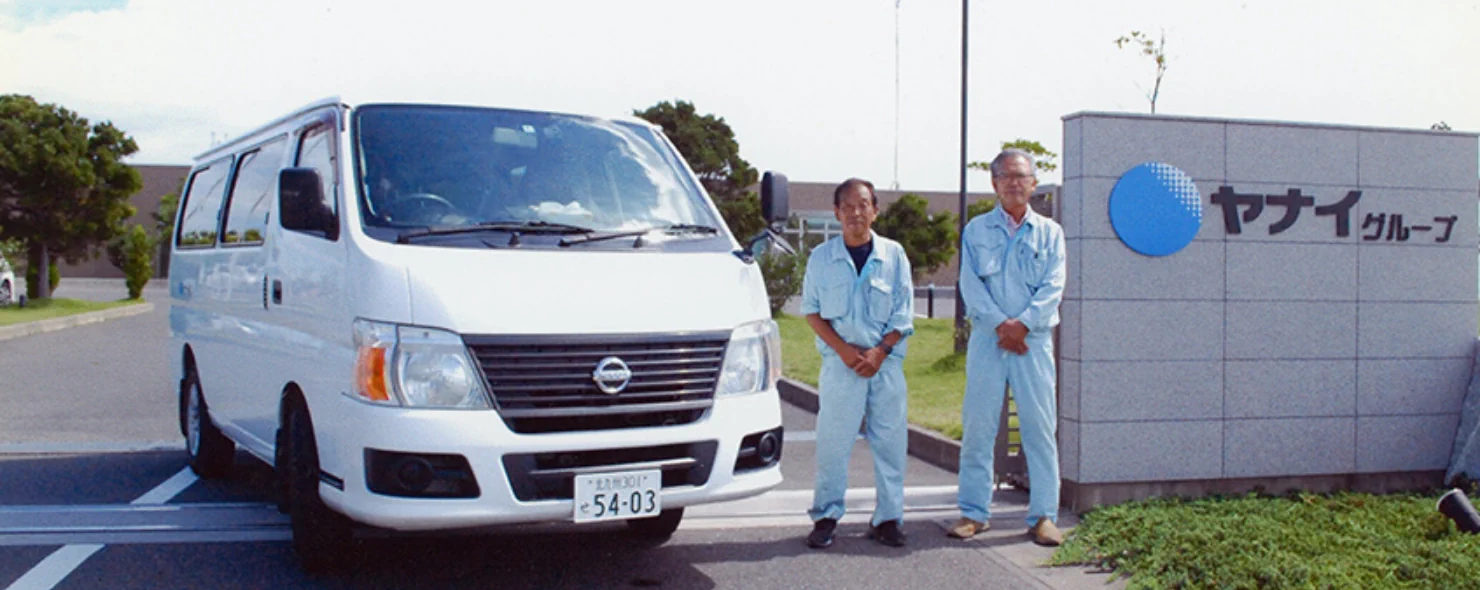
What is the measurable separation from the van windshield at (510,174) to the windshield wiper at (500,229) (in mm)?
16

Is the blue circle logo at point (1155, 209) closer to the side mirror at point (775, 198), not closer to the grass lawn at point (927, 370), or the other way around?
the side mirror at point (775, 198)

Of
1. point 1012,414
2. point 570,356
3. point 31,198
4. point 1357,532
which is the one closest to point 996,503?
point 1012,414

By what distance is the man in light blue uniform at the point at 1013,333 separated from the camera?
19.2ft

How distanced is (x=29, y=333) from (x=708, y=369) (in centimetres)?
1877

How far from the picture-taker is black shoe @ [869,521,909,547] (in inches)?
231

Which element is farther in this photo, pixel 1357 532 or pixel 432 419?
pixel 1357 532

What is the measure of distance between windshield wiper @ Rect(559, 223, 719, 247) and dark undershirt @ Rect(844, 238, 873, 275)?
0.70 m

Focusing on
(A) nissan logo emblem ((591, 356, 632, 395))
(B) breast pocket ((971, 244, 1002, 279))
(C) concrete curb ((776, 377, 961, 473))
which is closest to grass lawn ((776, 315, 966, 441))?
(C) concrete curb ((776, 377, 961, 473))

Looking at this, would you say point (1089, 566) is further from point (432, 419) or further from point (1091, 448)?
point (432, 419)

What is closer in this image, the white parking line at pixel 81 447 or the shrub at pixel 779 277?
the white parking line at pixel 81 447

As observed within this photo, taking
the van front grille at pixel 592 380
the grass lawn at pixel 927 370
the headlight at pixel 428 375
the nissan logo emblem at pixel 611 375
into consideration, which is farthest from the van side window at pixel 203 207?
the grass lawn at pixel 927 370

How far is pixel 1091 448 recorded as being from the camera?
21.1 feet

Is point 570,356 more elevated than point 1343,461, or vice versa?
point 570,356

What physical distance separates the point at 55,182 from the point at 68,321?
17.1 feet
